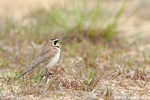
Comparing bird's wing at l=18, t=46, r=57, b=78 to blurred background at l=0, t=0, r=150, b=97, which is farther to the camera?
blurred background at l=0, t=0, r=150, b=97

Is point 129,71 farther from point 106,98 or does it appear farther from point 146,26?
point 146,26

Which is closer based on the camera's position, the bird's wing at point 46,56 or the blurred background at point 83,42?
the bird's wing at point 46,56

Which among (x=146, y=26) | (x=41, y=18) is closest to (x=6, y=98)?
(x=41, y=18)

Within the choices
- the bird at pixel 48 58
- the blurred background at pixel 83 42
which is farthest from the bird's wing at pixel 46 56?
the blurred background at pixel 83 42

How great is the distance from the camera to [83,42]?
A: 8.66 meters

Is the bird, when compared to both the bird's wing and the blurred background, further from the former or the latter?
the blurred background

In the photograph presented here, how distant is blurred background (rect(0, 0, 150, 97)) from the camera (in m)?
6.35

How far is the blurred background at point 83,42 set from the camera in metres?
6.35

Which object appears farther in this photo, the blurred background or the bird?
the blurred background

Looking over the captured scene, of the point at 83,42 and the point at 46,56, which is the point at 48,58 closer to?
the point at 46,56

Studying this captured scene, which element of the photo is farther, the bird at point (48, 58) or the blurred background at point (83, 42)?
the blurred background at point (83, 42)

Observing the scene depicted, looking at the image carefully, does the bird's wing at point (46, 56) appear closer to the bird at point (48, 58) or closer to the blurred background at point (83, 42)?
the bird at point (48, 58)

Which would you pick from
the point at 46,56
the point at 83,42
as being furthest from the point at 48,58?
the point at 83,42

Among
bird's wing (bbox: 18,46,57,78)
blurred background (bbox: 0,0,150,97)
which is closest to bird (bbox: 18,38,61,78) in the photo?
bird's wing (bbox: 18,46,57,78)
